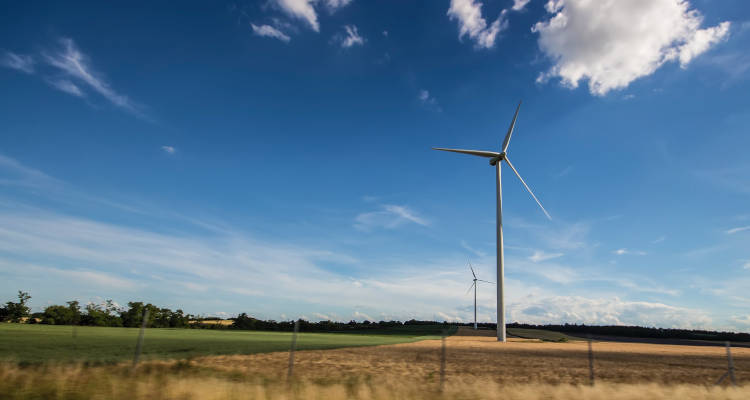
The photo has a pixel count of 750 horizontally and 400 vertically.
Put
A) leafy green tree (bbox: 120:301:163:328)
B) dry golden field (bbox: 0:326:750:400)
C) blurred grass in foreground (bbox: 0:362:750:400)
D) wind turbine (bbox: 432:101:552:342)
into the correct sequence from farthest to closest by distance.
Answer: leafy green tree (bbox: 120:301:163:328), wind turbine (bbox: 432:101:552:342), dry golden field (bbox: 0:326:750:400), blurred grass in foreground (bbox: 0:362:750:400)

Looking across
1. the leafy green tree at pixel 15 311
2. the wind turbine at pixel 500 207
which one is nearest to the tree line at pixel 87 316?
the leafy green tree at pixel 15 311

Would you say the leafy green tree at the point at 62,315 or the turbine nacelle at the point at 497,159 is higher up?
the turbine nacelle at the point at 497,159

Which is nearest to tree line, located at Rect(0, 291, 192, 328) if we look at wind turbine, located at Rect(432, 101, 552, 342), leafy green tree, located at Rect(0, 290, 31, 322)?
leafy green tree, located at Rect(0, 290, 31, 322)

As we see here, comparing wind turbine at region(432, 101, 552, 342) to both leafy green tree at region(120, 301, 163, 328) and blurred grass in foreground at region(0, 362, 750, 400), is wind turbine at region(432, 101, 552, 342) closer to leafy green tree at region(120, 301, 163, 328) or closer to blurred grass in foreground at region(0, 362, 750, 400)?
blurred grass in foreground at region(0, 362, 750, 400)

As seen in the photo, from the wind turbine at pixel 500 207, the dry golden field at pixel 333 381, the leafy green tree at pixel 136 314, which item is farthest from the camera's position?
the leafy green tree at pixel 136 314

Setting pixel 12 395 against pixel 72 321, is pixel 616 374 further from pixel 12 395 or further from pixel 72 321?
pixel 72 321

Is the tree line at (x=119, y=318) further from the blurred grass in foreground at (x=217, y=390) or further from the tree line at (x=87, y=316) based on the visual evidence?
the blurred grass in foreground at (x=217, y=390)

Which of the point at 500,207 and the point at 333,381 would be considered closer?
the point at 333,381

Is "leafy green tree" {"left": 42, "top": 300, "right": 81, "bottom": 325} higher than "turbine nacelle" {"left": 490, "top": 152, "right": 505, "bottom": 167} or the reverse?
the reverse

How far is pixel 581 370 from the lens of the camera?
26906mm

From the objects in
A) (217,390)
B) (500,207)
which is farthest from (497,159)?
(217,390)

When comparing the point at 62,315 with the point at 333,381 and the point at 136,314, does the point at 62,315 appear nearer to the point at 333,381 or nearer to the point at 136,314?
the point at 136,314

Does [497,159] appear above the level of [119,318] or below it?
above

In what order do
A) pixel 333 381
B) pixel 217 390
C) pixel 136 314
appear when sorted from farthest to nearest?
pixel 136 314
pixel 333 381
pixel 217 390
